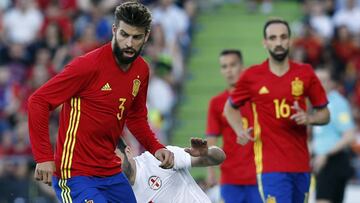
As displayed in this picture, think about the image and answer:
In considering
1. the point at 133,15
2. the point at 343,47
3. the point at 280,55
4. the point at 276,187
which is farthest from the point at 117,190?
the point at 343,47

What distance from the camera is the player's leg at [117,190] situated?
8891mm

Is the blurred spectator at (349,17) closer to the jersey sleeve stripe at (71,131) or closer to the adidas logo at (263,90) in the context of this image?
the adidas logo at (263,90)

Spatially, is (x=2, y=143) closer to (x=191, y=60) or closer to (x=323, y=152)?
(x=191, y=60)

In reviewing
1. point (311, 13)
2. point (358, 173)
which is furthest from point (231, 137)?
point (311, 13)

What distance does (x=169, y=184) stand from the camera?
31.0 ft

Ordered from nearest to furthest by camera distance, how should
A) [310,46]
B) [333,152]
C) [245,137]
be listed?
[245,137], [333,152], [310,46]

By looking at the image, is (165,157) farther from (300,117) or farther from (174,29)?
(174,29)

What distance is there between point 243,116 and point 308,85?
1334 mm

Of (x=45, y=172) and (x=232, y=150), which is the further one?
(x=232, y=150)

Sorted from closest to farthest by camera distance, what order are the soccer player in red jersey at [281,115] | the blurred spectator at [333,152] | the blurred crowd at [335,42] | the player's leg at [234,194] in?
the soccer player in red jersey at [281,115] < the player's leg at [234,194] < the blurred spectator at [333,152] < the blurred crowd at [335,42]

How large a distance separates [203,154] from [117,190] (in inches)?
29.1

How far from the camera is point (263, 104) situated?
35.7ft

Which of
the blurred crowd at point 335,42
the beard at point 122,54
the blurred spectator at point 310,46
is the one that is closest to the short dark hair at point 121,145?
the beard at point 122,54

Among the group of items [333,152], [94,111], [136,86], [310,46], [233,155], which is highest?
[310,46]
